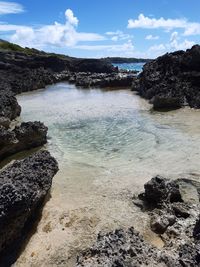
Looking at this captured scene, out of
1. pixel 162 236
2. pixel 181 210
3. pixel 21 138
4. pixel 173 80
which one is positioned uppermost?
pixel 181 210

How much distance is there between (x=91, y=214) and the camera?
1110cm

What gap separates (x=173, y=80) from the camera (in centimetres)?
3491

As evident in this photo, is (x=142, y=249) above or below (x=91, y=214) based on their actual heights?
above

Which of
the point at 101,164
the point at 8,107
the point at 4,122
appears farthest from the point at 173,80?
the point at 101,164

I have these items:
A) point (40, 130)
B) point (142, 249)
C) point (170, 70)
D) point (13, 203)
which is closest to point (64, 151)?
point (40, 130)

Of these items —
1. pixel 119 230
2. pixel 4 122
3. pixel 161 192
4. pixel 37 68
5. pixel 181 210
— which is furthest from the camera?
pixel 37 68

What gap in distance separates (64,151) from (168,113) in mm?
11912

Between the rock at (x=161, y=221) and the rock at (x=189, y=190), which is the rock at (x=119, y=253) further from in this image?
the rock at (x=189, y=190)

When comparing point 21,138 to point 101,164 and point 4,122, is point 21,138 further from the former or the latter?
point 101,164

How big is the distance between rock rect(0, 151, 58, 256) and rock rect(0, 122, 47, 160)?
5302 mm

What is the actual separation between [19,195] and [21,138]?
9128mm

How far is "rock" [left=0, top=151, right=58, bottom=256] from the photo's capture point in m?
9.16

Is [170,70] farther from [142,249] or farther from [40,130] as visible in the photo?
[142,249]

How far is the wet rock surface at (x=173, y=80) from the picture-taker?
2966cm
